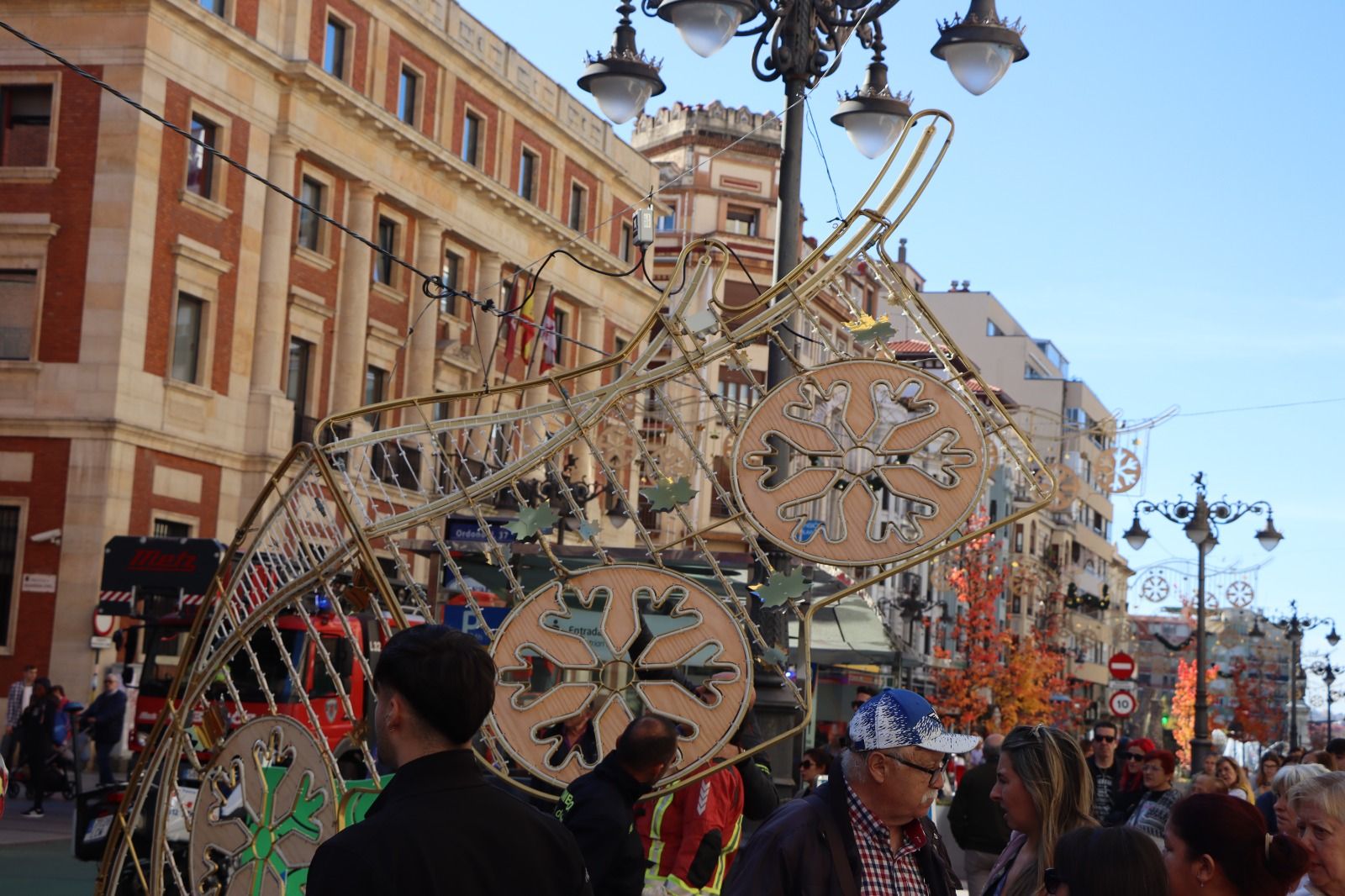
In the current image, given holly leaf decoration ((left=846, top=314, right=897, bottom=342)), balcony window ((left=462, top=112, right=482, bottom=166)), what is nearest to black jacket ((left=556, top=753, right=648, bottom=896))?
holly leaf decoration ((left=846, top=314, right=897, bottom=342))

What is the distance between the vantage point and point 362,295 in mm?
39500

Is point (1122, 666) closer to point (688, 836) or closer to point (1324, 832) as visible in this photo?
point (688, 836)

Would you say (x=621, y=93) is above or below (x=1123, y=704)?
above

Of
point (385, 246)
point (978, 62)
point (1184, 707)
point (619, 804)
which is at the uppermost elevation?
point (385, 246)

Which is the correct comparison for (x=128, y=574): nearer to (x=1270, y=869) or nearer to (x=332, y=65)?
(x=332, y=65)

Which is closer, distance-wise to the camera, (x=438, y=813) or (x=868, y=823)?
(x=438, y=813)

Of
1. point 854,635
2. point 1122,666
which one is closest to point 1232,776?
point 854,635

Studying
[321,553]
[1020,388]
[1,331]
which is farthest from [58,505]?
[1020,388]

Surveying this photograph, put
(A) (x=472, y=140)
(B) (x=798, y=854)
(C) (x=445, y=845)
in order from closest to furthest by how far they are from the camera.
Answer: (C) (x=445, y=845)
(B) (x=798, y=854)
(A) (x=472, y=140)

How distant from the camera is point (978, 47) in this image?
36.1 feet

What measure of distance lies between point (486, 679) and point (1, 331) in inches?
1220

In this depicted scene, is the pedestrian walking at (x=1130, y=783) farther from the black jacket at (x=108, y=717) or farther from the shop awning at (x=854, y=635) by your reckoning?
the black jacket at (x=108, y=717)

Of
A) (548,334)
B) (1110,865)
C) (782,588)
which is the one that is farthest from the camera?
(548,334)

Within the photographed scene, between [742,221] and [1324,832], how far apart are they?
198 feet
